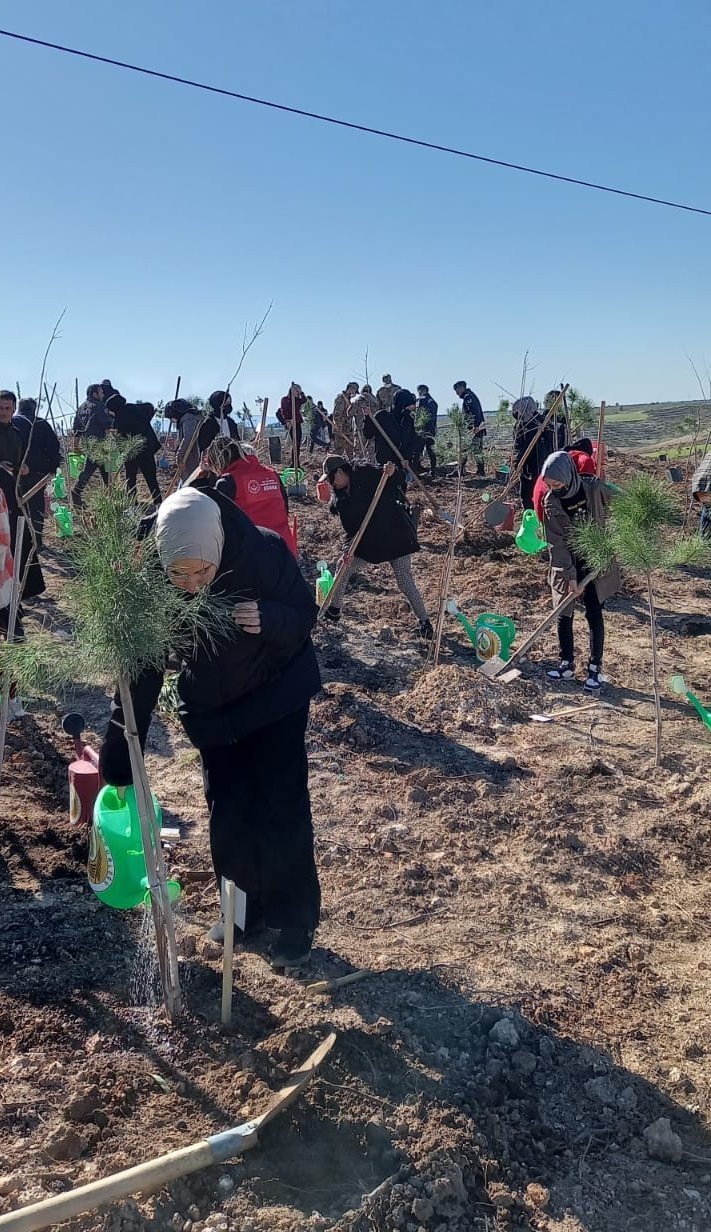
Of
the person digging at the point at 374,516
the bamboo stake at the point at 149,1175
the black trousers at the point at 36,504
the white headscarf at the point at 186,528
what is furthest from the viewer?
the black trousers at the point at 36,504

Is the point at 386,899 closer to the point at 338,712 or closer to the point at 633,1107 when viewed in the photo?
the point at 633,1107

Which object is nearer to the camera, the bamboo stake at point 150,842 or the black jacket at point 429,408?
the bamboo stake at point 150,842

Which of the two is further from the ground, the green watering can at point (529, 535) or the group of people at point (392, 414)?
the group of people at point (392, 414)

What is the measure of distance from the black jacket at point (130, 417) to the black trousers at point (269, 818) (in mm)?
6989

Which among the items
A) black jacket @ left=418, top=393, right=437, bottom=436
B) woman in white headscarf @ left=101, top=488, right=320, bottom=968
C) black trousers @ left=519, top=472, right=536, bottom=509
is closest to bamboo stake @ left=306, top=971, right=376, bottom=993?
woman in white headscarf @ left=101, top=488, right=320, bottom=968

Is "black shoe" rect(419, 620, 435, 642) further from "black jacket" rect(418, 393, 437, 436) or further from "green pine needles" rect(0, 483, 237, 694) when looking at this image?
"black jacket" rect(418, 393, 437, 436)

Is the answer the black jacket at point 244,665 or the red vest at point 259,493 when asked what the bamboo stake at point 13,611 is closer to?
the black jacket at point 244,665

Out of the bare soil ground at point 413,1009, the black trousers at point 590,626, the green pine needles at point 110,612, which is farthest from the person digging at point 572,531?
the green pine needles at point 110,612

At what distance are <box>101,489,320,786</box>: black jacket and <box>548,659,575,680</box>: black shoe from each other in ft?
11.7

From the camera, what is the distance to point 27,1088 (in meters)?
2.18

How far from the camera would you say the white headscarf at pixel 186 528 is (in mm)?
2207

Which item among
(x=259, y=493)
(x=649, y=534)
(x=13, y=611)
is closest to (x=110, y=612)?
(x=13, y=611)

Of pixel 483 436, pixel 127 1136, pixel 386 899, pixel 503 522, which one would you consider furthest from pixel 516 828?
pixel 483 436

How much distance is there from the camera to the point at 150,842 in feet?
7.38
